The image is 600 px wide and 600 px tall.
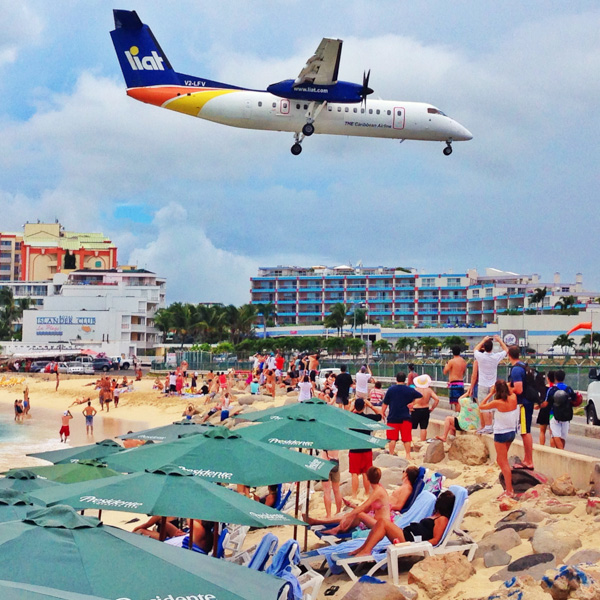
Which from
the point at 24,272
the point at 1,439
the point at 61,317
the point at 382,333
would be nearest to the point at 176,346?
the point at 61,317

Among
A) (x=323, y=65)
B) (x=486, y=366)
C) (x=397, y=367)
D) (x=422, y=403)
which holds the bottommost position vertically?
(x=397, y=367)

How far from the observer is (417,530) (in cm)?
912

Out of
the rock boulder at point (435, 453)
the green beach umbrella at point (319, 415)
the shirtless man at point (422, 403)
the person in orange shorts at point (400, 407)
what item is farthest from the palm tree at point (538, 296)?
the green beach umbrella at point (319, 415)

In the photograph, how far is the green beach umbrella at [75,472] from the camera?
395 inches

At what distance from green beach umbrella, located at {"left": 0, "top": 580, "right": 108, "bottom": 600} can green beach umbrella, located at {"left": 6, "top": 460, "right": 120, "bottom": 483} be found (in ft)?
Answer: 20.0

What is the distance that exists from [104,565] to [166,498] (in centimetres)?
214

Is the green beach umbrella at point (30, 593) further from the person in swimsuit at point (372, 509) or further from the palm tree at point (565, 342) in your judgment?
the palm tree at point (565, 342)

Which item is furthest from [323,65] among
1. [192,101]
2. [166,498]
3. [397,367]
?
[166,498]

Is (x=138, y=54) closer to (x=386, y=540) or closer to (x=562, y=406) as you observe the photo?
(x=562, y=406)

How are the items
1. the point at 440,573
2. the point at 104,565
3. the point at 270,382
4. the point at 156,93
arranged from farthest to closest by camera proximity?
the point at 270,382, the point at 156,93, the point at 440,573, the point at 104,565

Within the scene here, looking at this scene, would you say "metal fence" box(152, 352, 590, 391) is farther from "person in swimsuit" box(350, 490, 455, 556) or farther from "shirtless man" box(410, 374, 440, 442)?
"person in swimsuit" box(350, 490, 455, 556)

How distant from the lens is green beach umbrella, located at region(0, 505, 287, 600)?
427cm

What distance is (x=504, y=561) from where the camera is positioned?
8.87 m

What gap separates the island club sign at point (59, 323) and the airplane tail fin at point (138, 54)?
60.2m
